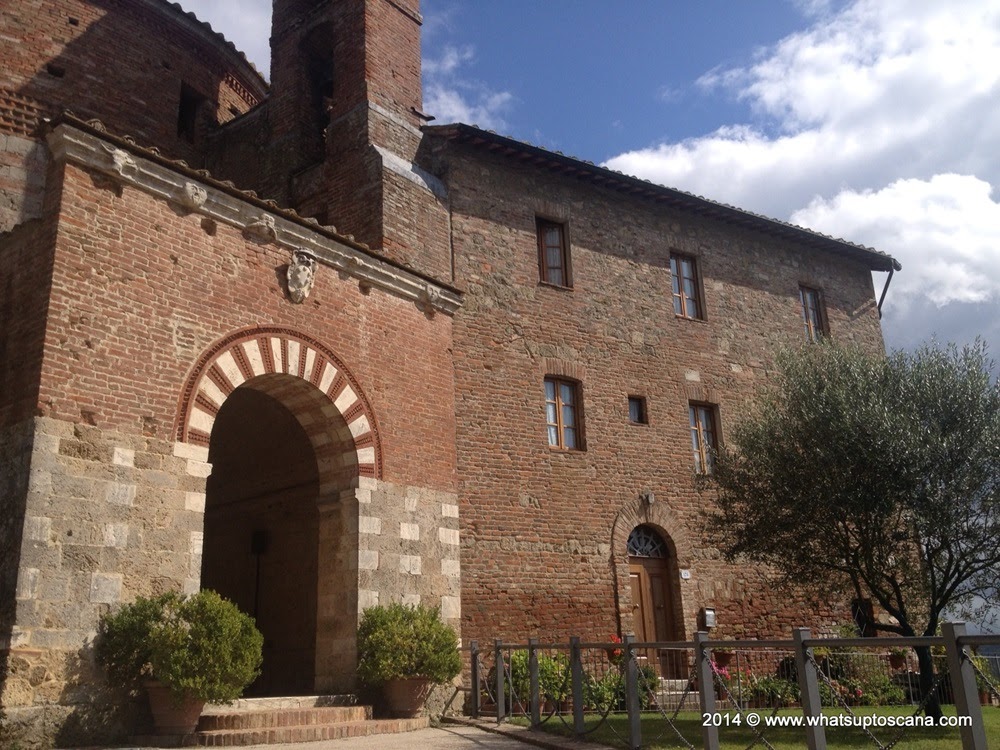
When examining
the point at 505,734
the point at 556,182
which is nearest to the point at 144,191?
the point at 505,734

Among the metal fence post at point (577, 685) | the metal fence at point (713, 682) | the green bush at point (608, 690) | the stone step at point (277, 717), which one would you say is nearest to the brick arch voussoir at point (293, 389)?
the stone step at point (277, 717)

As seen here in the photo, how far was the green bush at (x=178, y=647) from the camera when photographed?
743 cm

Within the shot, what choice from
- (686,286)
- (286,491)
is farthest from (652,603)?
(286,491)

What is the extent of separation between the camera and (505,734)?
29.5 ft

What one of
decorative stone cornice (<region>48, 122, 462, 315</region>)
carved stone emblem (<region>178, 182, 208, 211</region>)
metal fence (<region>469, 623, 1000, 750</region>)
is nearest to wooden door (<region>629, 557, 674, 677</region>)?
metal fence (<region>469, 623, 1000, 750</region>)

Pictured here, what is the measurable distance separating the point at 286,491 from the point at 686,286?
8.93m

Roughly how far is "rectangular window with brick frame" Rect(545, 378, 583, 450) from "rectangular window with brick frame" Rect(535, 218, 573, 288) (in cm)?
186

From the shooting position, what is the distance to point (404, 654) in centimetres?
950

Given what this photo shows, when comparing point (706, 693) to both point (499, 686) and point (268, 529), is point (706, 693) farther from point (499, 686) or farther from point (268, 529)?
point (268, 529)

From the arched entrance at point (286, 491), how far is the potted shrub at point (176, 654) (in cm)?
182

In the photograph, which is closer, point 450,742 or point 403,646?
point 450,742

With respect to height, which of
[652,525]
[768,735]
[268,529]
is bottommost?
[768,735]

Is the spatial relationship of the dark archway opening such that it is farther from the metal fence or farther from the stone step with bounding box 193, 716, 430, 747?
the metal fence

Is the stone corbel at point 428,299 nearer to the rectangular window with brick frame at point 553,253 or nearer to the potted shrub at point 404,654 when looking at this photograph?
the rectangular window with brick frame at point 553,253
